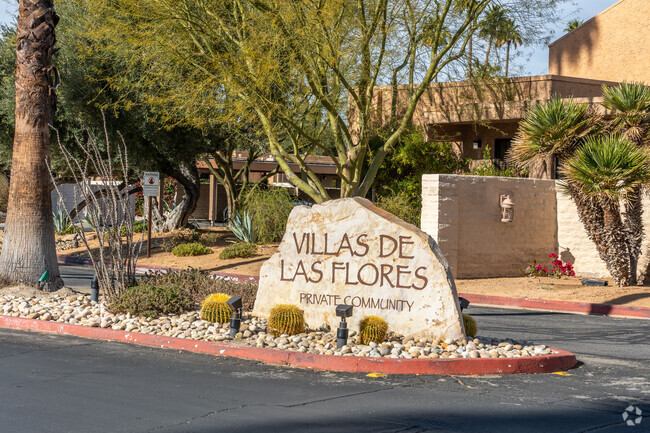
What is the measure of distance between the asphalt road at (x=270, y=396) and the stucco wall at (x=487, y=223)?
8.78m

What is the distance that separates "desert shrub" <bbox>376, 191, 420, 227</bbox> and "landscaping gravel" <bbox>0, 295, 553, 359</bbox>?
43.3 ft

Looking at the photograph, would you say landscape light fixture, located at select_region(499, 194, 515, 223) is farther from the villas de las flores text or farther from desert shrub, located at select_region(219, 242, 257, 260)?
the villas de las flores text

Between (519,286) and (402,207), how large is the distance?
22.0 feet

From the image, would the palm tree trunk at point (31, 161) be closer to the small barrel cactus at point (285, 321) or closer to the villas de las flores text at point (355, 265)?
the villas de las flores text at point (355, 265)

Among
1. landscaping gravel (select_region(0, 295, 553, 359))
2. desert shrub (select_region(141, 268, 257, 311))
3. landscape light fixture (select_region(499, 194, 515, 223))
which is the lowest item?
landscaping gravel (select_region(0, 295, 553, 359))

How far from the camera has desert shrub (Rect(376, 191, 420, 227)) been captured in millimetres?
23848

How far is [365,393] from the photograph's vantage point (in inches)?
288

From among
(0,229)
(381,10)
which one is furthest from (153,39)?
(0,229)

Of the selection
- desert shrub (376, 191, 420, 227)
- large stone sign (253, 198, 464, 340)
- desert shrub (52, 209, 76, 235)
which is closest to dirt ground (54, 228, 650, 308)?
desert shrub (376, 191, 420, 227)

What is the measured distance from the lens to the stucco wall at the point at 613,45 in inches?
1176

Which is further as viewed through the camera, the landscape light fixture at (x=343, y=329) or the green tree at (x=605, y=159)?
the green tree at (x=605, y=159)

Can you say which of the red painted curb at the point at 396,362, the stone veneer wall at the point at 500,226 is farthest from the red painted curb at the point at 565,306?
the red painted curb at the point at 396,362

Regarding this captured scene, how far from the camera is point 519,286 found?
17.9 meters
